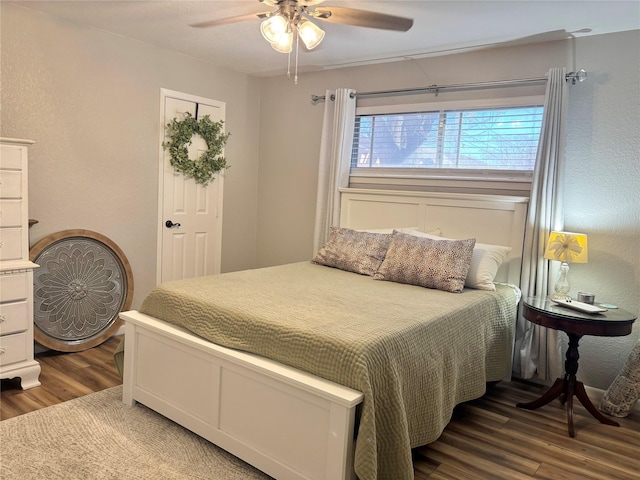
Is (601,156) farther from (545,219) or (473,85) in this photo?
(473,85)

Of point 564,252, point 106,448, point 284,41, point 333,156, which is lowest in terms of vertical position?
point 106,448

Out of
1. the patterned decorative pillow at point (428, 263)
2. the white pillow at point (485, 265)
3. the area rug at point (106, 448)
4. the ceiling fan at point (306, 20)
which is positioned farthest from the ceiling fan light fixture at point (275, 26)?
the area rug at point (106, 448)

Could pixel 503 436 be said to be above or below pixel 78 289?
below

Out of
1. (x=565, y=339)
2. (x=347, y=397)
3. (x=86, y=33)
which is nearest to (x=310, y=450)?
(x=347, y=397)

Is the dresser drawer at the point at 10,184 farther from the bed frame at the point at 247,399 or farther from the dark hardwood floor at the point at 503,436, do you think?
the dark hardwood floor at the point at 503,436

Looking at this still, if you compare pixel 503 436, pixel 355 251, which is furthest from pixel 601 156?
pixel 503 436

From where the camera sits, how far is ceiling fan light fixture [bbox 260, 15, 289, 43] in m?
2.41

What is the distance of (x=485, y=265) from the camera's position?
317 cm

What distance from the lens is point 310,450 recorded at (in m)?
1.96

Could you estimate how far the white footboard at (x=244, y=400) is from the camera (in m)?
1.88

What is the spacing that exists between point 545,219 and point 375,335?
1833 millimetres

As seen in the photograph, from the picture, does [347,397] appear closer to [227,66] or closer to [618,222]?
[618,222]

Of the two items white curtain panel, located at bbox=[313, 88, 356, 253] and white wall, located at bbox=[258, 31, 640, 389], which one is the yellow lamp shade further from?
white curtain panel, located at bbox=[313, 88, 356, 253]

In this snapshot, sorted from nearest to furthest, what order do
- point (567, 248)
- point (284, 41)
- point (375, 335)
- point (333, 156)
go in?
point (375, 335) → point (284, 41) → point (567, 248) → point (333, 156)
